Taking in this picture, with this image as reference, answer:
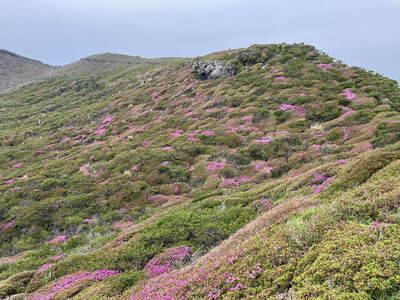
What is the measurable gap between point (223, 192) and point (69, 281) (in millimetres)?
9088

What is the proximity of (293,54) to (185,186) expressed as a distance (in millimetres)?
33897

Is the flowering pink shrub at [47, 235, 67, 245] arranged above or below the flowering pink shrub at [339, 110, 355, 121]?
below

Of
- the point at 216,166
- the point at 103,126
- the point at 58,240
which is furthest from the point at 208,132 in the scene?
the point at 103,126

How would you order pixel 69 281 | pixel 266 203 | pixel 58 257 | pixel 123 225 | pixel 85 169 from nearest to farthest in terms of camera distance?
1. pixel 69 281
2. pixel 266 203
3. pixel 58 257
4. pixel 123 225
5. pixel 85 169

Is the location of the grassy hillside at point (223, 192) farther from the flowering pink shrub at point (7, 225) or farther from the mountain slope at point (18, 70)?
the mountain slope at point (18, 70)

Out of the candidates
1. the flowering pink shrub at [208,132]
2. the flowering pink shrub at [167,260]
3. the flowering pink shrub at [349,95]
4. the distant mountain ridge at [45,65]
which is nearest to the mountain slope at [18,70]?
the distant mountain ridge at [45,65]

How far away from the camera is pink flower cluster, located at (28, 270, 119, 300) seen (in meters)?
9.05

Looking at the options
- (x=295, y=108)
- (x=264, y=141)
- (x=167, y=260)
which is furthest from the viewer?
(x=295, y=108)

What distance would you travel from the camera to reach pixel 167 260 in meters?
9.47

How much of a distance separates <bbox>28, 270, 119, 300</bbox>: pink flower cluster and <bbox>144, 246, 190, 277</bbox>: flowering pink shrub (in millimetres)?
1278

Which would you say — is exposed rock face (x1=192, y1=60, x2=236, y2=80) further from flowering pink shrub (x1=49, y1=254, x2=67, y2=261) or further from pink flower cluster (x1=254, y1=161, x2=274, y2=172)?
flowering pink shrub (x1=49, y1=254, x2=67, y2=261)

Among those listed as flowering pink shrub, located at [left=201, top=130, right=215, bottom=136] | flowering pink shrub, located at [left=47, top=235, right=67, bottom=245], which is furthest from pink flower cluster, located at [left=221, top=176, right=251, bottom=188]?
flowering pink shrub, located at [left=47, top=235, right=67, bottom=245]

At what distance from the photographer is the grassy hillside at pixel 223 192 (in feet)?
17.5

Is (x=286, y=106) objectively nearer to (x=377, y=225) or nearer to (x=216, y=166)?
(x=216, y=166)
